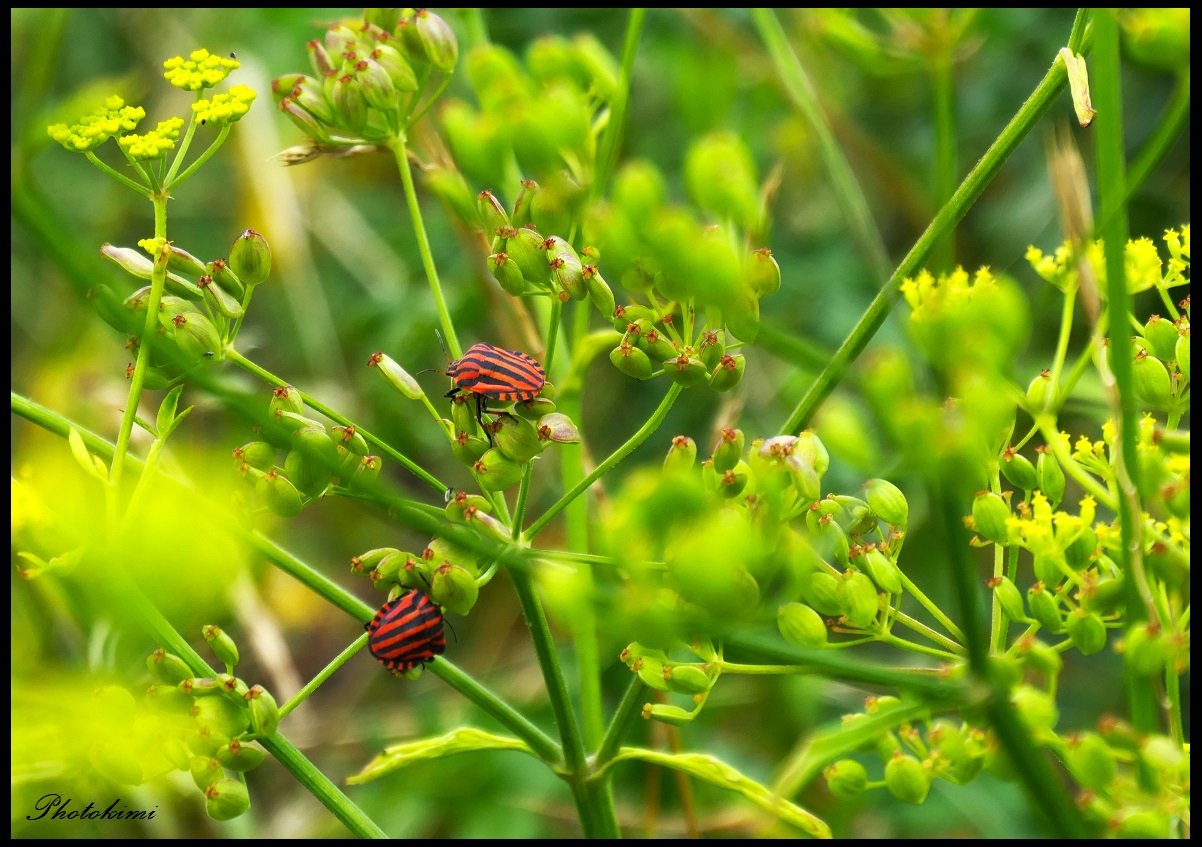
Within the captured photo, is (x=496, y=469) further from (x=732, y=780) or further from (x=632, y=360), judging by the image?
(x=732, y=780)

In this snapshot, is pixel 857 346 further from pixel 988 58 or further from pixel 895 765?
pixel 988 58

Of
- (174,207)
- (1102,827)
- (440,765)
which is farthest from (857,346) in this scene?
(174,207)

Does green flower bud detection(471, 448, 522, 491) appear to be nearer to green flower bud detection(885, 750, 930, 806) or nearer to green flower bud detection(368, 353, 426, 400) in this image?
green flower bud detection(368, 353, 426, 400)

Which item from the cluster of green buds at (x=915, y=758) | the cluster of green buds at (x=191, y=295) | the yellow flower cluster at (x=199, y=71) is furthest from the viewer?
the yellow flower cluster at (x=199, y=71)

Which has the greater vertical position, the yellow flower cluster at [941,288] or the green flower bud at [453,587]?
the yellow flower cluster at [941,288]

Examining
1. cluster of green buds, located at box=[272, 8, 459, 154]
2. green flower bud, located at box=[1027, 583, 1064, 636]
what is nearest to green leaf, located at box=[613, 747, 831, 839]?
green flower bud, located at box=[1027, 583, 1064, 636]

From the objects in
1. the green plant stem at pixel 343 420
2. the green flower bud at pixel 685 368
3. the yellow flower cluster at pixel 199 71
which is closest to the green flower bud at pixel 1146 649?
the green flower bud at pixel 685 368

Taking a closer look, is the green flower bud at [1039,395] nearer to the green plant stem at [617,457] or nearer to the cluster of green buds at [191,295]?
the green plant stem at [617,457]

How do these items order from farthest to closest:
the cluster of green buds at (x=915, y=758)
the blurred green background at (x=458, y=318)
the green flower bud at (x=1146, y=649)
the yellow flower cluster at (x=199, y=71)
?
the blurred green background at (x=458, y=318) < the yellow flower cluster at (x=199, y=71) < the cluster of green buds at (x=915, y=758) < the green flower bud at (x=1146, y=649)
